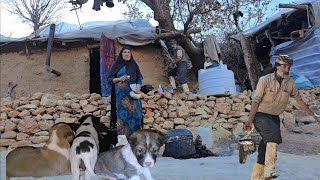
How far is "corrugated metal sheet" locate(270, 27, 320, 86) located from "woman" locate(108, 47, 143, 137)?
1.86 feet

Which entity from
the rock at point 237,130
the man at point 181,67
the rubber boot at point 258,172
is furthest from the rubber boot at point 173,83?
the rubber boot at point 258,172

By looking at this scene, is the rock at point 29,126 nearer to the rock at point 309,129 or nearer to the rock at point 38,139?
the rock at point 38,139

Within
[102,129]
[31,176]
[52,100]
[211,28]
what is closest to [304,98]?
[211,28]

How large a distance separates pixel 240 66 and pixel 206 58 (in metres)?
0.17

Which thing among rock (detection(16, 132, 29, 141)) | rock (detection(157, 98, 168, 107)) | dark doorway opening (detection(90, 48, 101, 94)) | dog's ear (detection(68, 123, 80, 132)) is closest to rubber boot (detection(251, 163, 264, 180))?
dog's ear (detection(68, 123, 80, 132))

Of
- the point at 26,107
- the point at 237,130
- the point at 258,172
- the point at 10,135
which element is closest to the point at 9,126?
the point at 10,135

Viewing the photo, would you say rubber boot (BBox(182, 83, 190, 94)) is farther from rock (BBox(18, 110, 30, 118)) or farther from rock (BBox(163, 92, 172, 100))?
rock (BBox(18, 110, 30, 118))

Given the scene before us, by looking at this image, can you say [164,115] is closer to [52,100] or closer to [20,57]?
[52,100]

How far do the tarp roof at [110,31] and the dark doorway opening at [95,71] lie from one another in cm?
10

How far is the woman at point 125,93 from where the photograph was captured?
5.41ft

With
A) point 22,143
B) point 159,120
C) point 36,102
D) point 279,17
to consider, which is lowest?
point 22,143

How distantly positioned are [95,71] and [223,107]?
0.82 metres

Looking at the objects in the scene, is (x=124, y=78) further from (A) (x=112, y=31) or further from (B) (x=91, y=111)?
(A) (x=112, y=31)

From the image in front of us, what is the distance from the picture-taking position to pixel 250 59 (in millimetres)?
1774
